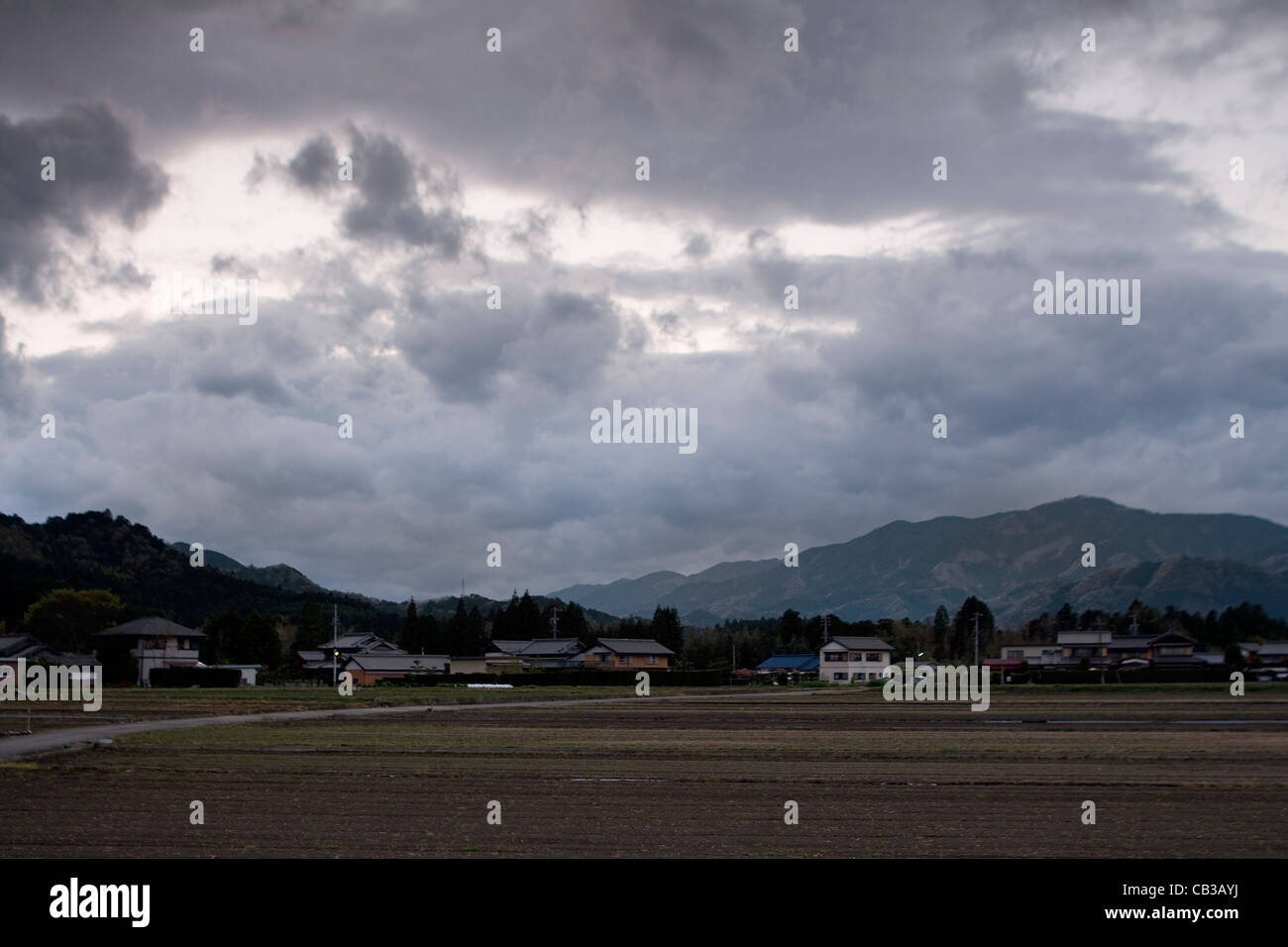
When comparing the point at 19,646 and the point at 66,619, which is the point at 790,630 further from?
the point at 19,646

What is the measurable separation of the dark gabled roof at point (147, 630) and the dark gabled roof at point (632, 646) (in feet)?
195

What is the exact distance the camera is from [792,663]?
17175cm

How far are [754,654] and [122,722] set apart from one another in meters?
145

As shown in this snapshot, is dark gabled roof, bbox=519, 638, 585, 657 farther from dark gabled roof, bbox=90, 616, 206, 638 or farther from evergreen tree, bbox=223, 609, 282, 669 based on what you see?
dark gabled roof, bbox=90, 616, 206, 638

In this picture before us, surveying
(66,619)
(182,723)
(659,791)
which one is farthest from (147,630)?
(659,791)

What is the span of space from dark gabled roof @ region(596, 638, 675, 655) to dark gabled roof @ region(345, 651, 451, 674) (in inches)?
987

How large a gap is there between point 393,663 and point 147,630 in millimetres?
31960

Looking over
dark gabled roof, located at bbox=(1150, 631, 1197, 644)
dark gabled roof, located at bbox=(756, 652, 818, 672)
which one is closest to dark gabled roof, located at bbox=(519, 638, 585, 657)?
dark gabled roof, located at bbox=(756, 652, 818, 672)

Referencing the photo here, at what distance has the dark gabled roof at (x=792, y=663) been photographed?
170m

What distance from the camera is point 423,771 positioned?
2959cm

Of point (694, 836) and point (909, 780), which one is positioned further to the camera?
point (909, 780)

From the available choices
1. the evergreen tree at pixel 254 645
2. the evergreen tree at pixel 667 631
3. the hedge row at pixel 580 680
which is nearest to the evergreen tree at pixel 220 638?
the evergreen tree at pixel 254 645
